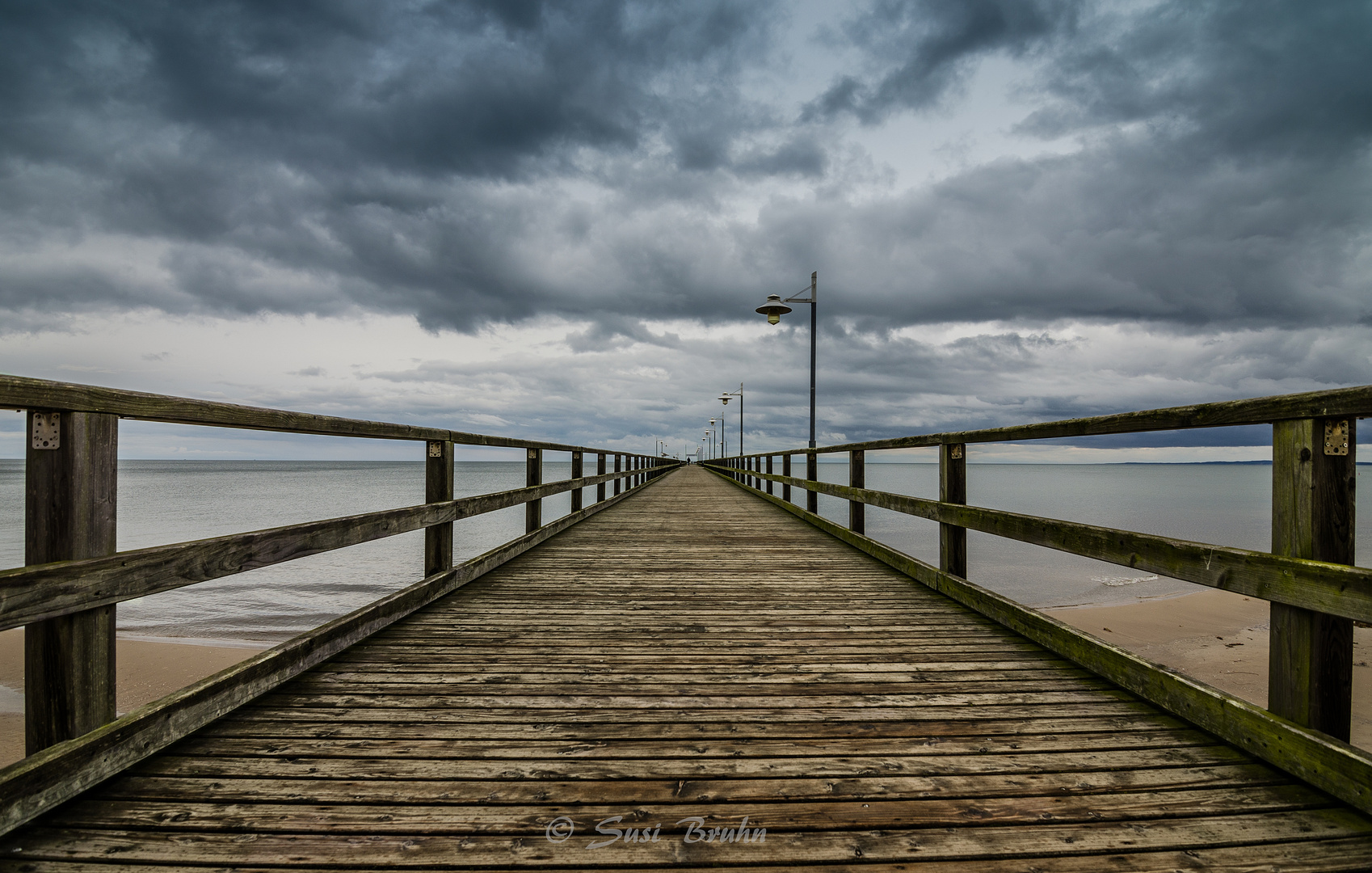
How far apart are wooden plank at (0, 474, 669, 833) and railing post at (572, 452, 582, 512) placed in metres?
4.72

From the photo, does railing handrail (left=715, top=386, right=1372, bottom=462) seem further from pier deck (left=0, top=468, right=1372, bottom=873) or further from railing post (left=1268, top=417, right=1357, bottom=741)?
pier deck (left=0, top=468, right=1372, bottom=873)

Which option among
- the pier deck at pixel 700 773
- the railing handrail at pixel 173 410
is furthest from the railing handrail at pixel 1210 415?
the railing handrail at pixel 173 410

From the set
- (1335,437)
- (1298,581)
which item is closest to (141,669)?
(1298,581)

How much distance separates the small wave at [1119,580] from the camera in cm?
1353

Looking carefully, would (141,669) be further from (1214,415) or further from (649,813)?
(1214,415)

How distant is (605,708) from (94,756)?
1.56 meters

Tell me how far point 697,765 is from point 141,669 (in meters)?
8.17

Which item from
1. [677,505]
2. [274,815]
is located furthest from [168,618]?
[274,815]

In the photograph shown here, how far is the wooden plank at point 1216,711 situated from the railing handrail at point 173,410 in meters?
3.62

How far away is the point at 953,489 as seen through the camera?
390 centimetres

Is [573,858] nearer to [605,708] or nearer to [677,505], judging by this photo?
[605,708]

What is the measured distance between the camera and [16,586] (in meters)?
1.53

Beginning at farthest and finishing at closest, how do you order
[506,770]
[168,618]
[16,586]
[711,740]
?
[168,618] < [711,740] < [506,770] < [16,586]

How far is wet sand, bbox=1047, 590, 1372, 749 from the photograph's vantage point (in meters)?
6.88
